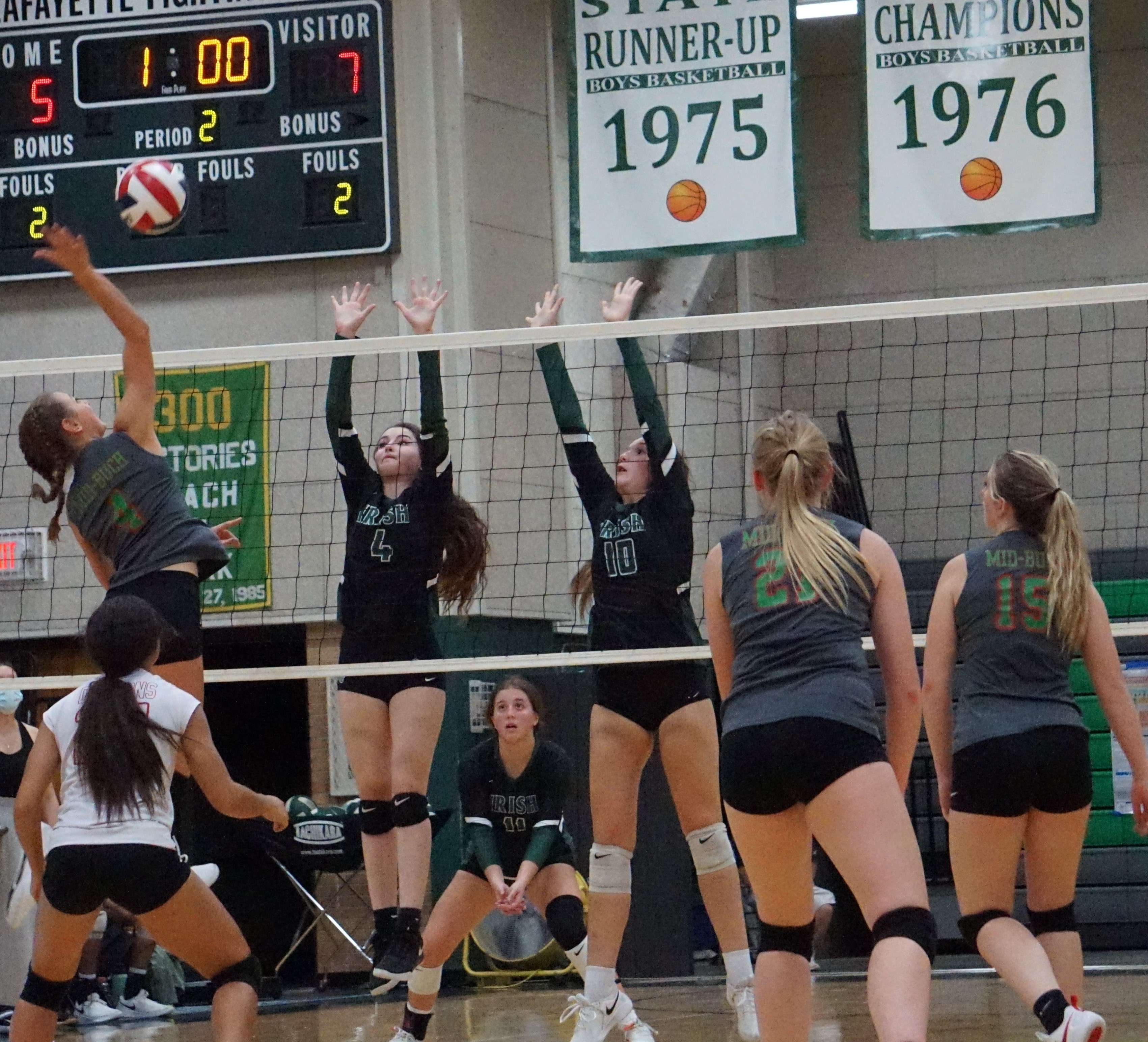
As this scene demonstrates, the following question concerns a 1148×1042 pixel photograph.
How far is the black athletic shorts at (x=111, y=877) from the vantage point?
457 centimetres

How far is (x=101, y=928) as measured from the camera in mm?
9664

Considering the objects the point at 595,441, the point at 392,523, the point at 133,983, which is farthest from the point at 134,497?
the point at 595,441

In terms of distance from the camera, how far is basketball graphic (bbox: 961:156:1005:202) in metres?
9.70

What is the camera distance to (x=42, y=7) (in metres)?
10.1

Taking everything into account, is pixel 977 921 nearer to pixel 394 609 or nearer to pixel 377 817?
pixel 377 817

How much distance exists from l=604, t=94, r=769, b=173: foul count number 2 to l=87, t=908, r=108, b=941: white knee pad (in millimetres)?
4877

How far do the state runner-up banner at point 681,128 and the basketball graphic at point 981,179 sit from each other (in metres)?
0.92

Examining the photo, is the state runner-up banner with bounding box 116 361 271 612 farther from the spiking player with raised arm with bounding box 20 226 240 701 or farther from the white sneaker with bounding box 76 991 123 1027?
the spiking player with raised arm with bounding box 20 226 240 701

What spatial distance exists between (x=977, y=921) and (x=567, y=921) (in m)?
2.50

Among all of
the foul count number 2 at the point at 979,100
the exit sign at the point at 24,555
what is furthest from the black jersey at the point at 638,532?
the exit sign at the point at 24,555

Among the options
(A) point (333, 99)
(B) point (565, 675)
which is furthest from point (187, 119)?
(B) point (565, 675)

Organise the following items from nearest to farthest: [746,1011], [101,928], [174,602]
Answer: [174,602]
[746,1011]
[101,928]

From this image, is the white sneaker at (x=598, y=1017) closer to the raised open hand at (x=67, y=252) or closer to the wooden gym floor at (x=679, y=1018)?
the wooden gym floor at (x=679, y=1018)

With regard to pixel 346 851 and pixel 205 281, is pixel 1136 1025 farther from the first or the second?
pixel 205 281
